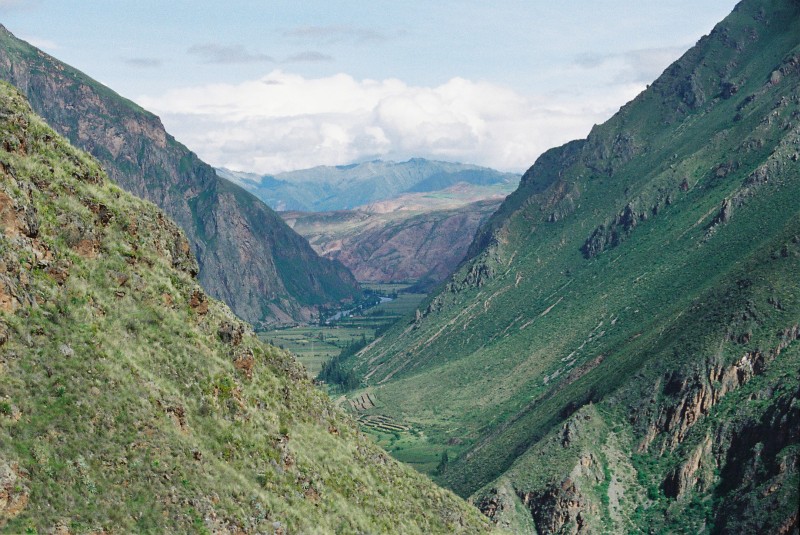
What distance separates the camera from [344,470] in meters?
68.1

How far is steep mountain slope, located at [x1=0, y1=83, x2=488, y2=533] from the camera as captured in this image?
4391cm

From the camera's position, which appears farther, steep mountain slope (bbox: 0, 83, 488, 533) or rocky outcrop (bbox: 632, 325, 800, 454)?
rocky outcrop (bbox: 632, 325, 800, 454)

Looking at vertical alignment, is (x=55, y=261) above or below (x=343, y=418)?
above

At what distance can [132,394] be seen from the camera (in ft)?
164

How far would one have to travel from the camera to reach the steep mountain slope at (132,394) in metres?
43.9

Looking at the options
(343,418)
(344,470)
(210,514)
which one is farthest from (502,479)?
(210,514)

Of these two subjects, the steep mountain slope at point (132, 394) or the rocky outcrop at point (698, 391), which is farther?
the rocky outcrop at point (698, 391)

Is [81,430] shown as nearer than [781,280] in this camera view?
Yes

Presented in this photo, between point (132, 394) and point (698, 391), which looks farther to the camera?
point (698, 391)

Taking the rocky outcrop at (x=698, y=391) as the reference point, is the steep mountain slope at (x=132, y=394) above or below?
above

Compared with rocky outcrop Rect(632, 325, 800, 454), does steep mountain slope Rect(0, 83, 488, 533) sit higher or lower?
higher

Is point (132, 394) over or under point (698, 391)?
over

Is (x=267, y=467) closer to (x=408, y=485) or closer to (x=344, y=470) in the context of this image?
(x=344, y=470)

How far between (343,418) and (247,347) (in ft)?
52.5
